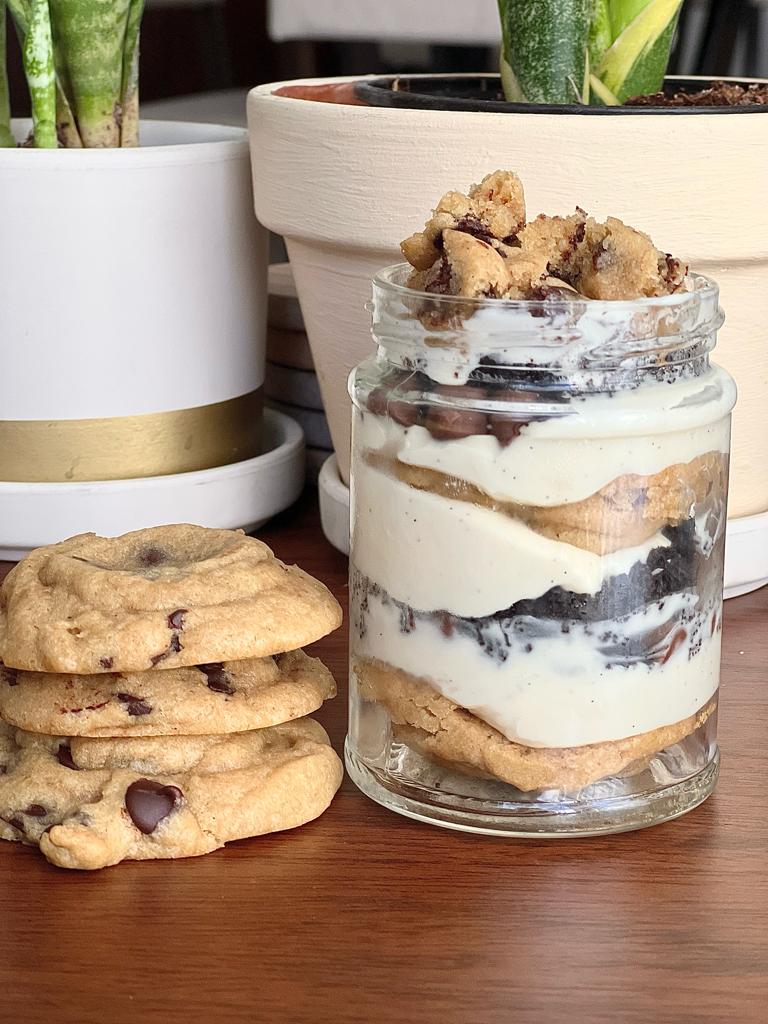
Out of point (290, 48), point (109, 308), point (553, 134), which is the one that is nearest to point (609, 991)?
point (553, 134)

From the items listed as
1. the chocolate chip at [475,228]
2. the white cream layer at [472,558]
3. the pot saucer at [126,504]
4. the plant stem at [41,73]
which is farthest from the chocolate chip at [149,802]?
the plant stem at [41,73]

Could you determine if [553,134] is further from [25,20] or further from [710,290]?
[25,20]

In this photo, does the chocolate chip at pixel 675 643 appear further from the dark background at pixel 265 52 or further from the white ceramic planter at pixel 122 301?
the dark background at pixel 265 52

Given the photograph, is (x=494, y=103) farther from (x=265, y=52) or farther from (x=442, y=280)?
(x=265, y=52)

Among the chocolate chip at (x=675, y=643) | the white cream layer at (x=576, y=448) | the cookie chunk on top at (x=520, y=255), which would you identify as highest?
the cookie chunk on top at (x=520, y=255)

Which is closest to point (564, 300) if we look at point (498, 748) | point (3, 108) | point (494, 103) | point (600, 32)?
point (498, 748)

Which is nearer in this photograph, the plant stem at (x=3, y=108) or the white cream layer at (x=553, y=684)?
the white cream layer at (x=553, y=684)
